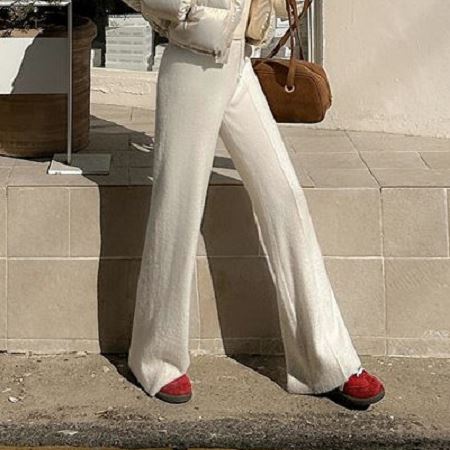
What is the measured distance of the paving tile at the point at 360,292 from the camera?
159 inches

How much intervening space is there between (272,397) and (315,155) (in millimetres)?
1279

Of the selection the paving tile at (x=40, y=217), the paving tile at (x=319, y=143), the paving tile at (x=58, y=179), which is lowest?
the paving tile at (x=40, y=217)

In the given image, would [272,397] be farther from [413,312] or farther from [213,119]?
[213,119]

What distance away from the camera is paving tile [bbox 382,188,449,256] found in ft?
13.2

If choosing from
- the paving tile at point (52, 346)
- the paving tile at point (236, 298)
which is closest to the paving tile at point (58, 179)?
the paving tile at point (236, 298)

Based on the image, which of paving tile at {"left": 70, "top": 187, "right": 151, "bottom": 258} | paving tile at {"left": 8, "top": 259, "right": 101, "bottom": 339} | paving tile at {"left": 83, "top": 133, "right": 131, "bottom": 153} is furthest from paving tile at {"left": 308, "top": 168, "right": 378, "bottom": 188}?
paving tile at {"left": 83, "top": 133, "right": 131, "bottom": 153}

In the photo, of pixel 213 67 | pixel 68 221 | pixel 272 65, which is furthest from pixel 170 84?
pixel 68 221

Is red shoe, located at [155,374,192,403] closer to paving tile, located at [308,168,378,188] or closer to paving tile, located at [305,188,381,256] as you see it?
paving tile, located at [305,188,381,256]

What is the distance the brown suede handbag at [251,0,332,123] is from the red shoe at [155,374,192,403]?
957 mm

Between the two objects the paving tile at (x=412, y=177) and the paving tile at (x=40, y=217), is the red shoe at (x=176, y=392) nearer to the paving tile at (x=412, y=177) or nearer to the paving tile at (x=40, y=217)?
the paving tile at (x=40, y=217)

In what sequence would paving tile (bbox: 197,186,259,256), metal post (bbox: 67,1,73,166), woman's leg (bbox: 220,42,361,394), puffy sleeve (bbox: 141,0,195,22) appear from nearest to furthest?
puffy sleeve (bbox: 141,0,195,22)
woman's leg (bbox: 220,42,361,394)
paving tile (bbox: 197,186,259,256)
metal post (bbox: 67,1,73,166)

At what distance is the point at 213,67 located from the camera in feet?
11.2

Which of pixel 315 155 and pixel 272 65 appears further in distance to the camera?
pixel 315 155

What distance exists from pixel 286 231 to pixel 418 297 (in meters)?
0.74
